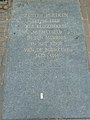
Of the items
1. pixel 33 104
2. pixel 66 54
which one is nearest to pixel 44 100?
pixel 33 104

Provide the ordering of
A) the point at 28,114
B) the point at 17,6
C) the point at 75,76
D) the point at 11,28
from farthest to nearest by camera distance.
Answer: the point at 17,6 < the point at 11,28 < the point at 75,76 < the point at 28,114

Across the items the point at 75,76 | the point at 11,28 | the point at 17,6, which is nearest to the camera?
the point at 75,76

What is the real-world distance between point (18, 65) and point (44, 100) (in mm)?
672

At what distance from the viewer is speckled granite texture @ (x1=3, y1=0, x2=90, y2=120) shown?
3727 millimetres

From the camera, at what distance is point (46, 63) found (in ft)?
13.7

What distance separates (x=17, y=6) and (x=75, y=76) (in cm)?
166

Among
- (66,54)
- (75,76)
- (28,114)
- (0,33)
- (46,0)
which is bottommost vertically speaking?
(28,114)

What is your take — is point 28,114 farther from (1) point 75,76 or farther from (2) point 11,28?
(2) point 11,28

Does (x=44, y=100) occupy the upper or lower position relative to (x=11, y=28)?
lower

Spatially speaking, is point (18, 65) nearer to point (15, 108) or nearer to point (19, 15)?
point (15, 108)

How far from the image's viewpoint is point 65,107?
3715mm

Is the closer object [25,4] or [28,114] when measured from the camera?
[28,114]

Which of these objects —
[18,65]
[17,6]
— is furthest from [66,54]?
[17,6]

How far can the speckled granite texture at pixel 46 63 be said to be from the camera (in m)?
3.73
